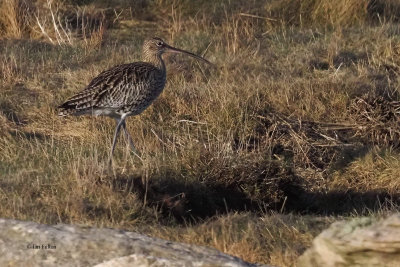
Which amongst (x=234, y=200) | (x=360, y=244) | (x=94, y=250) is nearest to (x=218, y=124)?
(x=234, y=200)

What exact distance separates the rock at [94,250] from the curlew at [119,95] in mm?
3844

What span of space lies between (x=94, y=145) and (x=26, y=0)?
15.1 ft

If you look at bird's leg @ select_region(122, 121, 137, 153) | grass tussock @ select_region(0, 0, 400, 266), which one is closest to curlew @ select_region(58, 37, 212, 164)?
bird's leg @ select_region(122, 121, 137, 153)

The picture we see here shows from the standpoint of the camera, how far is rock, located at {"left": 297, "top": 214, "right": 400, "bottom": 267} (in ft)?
18.0

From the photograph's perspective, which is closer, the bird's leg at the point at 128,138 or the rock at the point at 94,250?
the rock at the point at 94,250

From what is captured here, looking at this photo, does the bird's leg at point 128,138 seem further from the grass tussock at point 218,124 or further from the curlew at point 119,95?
the grass tussock at point 218,124

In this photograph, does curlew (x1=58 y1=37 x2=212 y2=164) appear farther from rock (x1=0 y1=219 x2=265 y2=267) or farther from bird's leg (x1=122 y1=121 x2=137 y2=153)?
rock (x1=0 y1=219 x2=265 y2=267)

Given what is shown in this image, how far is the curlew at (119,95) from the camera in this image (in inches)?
392

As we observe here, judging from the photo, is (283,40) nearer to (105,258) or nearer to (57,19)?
(57,19)

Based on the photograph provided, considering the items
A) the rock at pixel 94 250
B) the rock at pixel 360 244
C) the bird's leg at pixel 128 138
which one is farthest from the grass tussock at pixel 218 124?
the rock at pixel 94 250

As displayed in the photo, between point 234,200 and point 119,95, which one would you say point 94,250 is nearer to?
point 234,200

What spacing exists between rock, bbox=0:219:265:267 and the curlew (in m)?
3.84

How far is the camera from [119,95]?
1005cm

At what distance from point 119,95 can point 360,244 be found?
498cm
